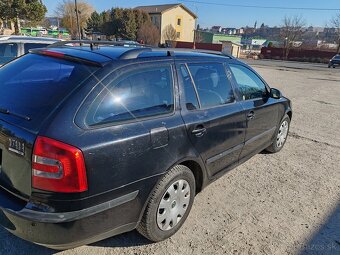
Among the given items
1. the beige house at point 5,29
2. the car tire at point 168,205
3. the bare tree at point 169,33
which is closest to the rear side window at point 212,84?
the car tire at point 168,205

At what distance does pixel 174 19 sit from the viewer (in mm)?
68750

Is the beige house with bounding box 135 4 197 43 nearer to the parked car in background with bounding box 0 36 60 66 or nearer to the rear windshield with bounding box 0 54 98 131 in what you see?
the parked car in background with bounding box 0 36 60 66

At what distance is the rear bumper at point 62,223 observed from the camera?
201 cm

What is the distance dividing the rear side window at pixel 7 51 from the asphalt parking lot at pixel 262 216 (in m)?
6.21

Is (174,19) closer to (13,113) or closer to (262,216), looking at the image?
(262,216)

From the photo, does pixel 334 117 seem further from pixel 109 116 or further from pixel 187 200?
pixel 109 116

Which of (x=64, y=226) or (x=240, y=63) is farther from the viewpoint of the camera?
(x=240, y=63)

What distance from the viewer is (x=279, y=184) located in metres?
4.07

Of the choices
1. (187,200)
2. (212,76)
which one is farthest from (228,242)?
(212,76)

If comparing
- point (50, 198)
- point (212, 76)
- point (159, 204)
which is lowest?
point (159, 204)

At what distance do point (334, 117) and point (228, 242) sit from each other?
22.7ft

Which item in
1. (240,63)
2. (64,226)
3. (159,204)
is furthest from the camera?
(240,63)

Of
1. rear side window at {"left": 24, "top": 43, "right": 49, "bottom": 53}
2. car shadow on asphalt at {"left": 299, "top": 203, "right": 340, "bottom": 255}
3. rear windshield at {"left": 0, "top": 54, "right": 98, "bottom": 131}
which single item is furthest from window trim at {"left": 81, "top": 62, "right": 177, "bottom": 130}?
rear side window at {"left": 24, "top": 43, "right": 49, "bottom": 53}

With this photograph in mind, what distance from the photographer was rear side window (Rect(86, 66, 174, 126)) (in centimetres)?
221
